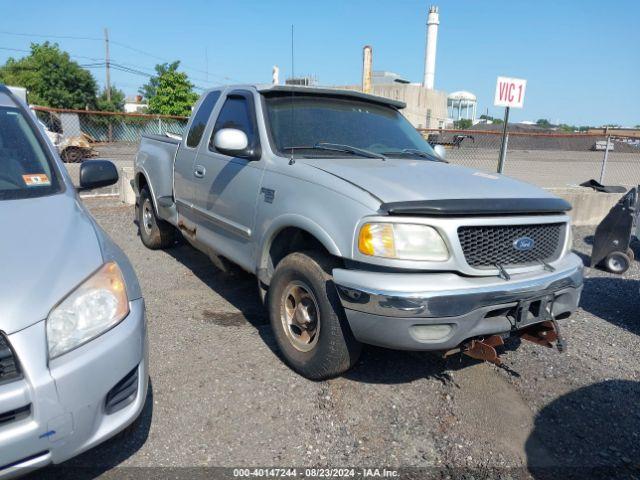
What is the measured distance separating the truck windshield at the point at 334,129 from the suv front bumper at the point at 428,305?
135 cm

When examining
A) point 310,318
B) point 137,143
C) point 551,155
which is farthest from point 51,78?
point 310,318

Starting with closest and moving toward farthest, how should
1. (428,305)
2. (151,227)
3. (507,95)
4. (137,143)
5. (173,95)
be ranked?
(428,305) → (151,227) → (507,95) → (137,143) → (173,95)

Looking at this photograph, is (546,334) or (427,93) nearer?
(546,334)

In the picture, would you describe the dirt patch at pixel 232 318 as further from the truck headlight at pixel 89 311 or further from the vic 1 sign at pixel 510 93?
the vic 1 sign at pixel 510 93

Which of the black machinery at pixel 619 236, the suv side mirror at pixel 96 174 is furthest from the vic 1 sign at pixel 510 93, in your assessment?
the suv side mirror at pixel 96 174

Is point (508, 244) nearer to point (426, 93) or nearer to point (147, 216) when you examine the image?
point (147, 216)

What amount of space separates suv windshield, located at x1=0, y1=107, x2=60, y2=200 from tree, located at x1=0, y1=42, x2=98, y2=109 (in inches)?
1802

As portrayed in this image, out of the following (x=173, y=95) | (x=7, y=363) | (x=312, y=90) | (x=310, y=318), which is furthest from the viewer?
(x=173, y=95)

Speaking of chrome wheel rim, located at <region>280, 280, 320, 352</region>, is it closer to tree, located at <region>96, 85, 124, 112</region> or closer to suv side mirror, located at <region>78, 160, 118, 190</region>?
suv side mirror, located at <region>78, 160, 118, 190</region>

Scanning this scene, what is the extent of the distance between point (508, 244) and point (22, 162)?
2877 millimetres

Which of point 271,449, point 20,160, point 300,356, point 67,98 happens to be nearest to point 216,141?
point 20,160

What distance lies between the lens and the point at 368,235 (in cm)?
266

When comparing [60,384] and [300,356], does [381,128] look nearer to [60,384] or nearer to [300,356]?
[300,356]

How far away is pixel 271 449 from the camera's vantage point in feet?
8.54
